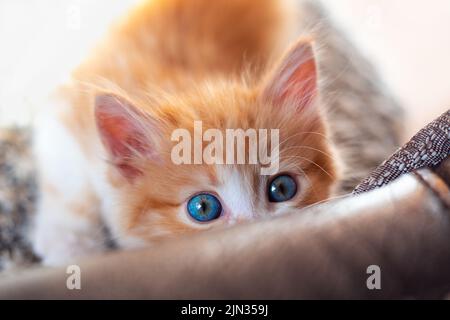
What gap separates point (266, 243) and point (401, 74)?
904 millimetres

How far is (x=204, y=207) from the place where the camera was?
994 millimetres

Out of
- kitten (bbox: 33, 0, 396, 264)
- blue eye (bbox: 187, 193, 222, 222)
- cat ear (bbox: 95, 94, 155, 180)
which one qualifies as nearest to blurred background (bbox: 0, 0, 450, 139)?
kitten (bbox: 33, 0, 396, 264)

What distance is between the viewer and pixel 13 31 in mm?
1154

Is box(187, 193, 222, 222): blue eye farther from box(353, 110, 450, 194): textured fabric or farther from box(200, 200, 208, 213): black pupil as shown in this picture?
box(353, 110, 450, 194): textured fabric

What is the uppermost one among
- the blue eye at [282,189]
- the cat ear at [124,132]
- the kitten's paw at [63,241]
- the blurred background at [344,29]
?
the blurred background at [344,29]

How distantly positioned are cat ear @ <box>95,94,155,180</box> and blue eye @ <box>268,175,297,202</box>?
25 cm

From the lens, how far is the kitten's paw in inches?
42.8

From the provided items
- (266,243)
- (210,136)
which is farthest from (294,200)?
(266,243)

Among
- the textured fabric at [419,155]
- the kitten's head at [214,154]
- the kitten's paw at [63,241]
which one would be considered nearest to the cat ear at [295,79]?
the kitten's head at [214,154]

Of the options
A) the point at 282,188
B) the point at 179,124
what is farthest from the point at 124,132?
the point at 282,188

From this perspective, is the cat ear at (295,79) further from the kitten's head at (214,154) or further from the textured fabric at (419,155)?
the textured fabric at (419,155)

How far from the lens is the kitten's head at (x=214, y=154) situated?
989mm

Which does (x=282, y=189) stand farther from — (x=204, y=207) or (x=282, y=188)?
(x=204, y=207)

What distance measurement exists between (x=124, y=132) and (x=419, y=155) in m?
0.55
